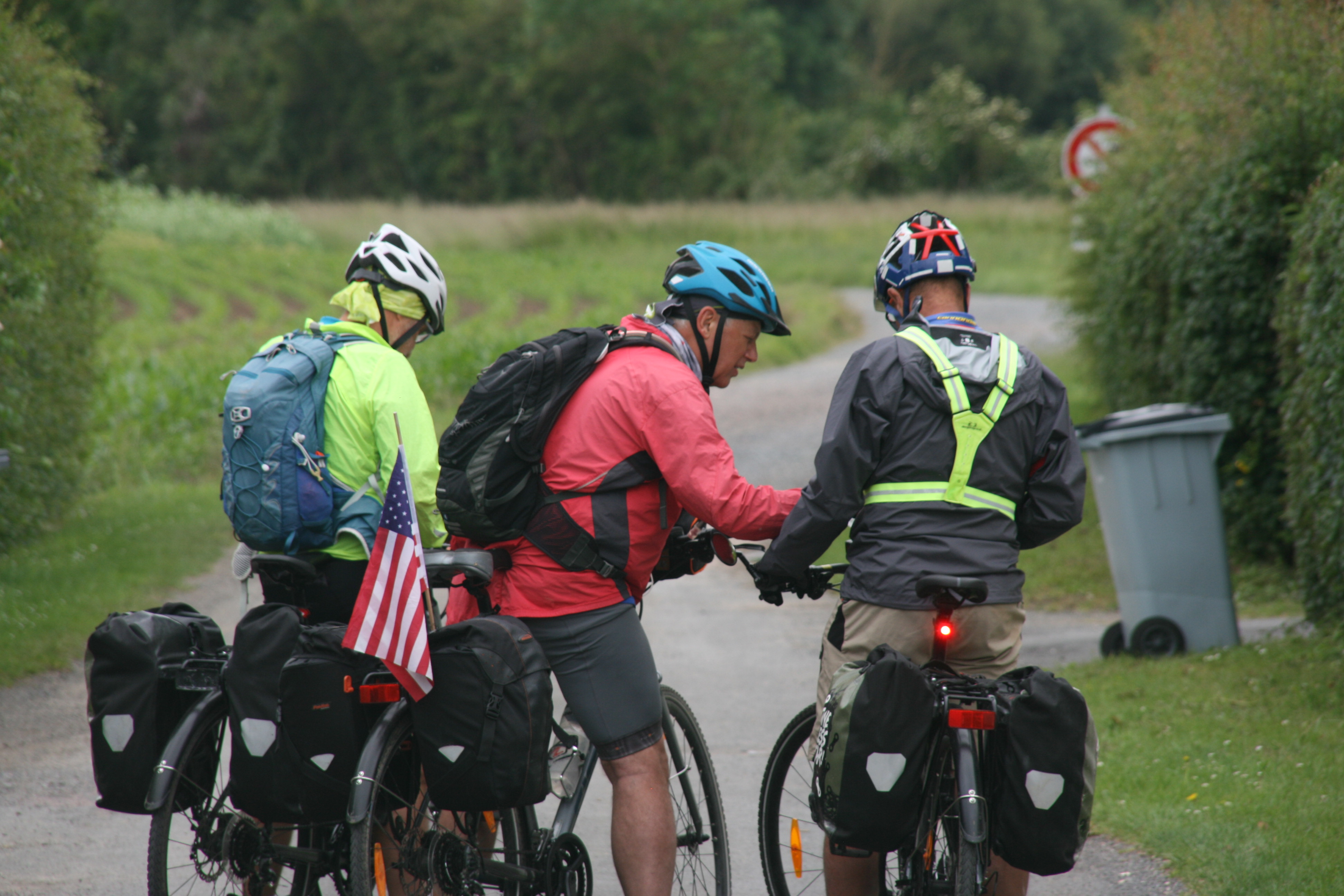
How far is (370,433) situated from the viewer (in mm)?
3887

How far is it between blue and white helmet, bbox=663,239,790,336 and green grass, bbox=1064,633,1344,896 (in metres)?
2.48

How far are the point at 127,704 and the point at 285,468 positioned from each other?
2.44ft

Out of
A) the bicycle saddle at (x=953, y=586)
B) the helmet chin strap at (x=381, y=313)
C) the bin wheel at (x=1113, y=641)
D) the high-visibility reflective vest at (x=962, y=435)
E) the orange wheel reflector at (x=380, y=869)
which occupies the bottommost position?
the bin wheel at (x=1113, y=641)

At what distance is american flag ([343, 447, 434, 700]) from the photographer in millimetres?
3305

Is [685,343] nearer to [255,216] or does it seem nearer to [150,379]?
[150,379]

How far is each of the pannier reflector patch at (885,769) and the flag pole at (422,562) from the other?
1131 mm

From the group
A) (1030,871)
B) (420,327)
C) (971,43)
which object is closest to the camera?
(1030,871)

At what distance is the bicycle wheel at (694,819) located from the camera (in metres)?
4.19

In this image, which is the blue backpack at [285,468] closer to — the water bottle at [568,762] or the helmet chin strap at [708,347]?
the water bottle at [568,762]

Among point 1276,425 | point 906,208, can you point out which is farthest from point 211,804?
point 906,208

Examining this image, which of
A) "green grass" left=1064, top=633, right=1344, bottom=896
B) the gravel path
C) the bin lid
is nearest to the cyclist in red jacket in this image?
the gravel path

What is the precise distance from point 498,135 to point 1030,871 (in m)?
64.5

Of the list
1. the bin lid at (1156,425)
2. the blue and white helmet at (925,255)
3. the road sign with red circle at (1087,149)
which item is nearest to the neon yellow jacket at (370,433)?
the blue and white helmet at (925,255)

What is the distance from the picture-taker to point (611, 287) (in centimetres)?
2894
